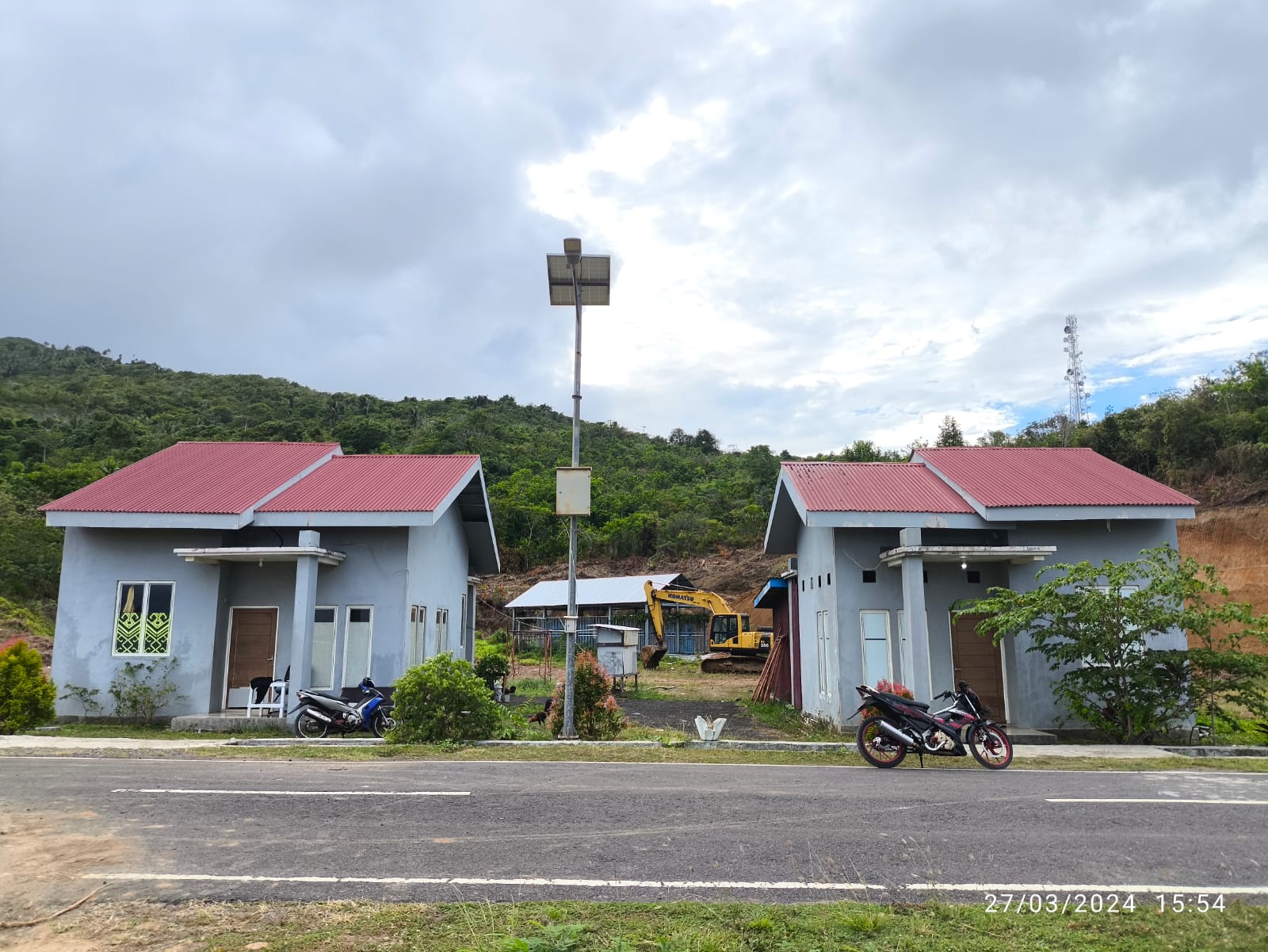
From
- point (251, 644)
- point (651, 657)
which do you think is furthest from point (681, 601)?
point (251, 644)

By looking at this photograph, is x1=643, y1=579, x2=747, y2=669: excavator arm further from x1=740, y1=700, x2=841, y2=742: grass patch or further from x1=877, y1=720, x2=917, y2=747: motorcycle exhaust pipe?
x1=877, y1=720, x2=917, y2=747: motorcycle exhaust pipe

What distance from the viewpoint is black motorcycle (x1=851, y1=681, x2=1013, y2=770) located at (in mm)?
11312

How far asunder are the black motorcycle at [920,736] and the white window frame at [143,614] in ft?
43.0

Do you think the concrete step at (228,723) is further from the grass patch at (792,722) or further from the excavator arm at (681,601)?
the excavator arm at (681,601)

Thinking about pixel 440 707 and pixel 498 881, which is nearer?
pixel 498 881

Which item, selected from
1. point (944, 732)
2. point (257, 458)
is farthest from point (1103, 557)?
point (257, 458)

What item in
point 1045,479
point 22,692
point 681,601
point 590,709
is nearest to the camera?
point 590,709

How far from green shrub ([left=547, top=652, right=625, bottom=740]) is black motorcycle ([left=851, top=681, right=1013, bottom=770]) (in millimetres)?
4824

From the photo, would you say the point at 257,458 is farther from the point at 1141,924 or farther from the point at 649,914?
the point at 1141,924

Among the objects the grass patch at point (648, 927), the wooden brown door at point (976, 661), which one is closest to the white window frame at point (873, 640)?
the wooden brown door at point (976, 661)

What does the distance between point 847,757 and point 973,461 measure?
363 inches

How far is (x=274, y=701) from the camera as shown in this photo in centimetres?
1631

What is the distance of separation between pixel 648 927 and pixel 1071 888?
281 centimetres

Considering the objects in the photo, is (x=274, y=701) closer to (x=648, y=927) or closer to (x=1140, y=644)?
(x=648, y=927)
